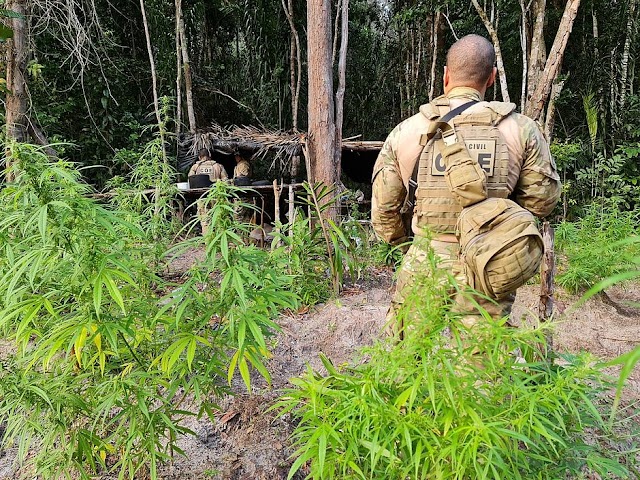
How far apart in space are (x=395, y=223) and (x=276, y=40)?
36.5 feet

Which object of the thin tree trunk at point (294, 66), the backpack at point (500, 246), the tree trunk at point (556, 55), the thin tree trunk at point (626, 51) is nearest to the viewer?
the backpack at point (500, 246)

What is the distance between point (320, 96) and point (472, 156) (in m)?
3.83

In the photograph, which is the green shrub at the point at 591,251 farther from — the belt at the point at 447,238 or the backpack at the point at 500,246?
the backpack at the point at 500,246

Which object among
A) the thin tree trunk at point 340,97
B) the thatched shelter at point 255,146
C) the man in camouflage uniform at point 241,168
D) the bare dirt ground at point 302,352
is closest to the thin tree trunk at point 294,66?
the thatched shelter at point 255,146

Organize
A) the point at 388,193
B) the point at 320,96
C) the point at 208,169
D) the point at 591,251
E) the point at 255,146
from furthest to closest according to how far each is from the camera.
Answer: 1. the point at 255,146
2. the point at 208,169
3. the point at 320,96
4. the point at 591,251
5. the point at 388,193

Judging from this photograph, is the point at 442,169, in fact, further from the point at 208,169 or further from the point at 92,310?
the point at 208,169

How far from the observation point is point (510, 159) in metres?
2.09

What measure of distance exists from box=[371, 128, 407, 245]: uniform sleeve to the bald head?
41 centimetres

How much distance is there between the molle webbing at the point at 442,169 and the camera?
203 centimetres


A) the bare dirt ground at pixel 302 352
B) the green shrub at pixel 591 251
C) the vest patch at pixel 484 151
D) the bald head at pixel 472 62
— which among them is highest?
the bald head at pixel 472 62

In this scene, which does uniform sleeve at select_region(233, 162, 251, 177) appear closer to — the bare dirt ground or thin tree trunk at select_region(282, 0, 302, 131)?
thin tree trunk at select_region(282, 0, 302, 131)

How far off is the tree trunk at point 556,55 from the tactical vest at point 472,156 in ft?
15.6

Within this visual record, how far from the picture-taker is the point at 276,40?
12031 millimetres

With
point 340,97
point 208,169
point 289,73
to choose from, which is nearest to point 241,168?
point 208,169
